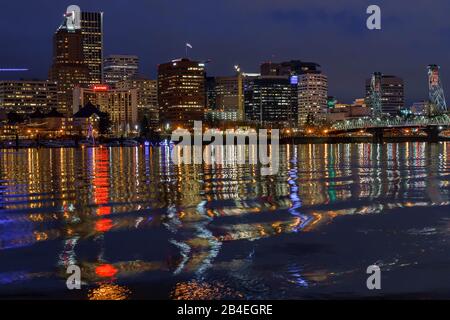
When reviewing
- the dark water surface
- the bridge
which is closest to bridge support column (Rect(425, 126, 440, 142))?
the bridge

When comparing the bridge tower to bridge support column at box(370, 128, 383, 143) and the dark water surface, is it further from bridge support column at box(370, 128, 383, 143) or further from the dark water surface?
the dark water surface

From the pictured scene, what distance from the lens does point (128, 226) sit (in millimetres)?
15086

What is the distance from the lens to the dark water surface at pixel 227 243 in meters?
9.34

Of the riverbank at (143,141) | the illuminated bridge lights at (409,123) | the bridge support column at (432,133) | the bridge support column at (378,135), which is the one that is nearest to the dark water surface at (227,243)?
the riverbank at (143,141)

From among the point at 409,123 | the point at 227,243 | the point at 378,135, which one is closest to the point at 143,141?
the point at 378,135

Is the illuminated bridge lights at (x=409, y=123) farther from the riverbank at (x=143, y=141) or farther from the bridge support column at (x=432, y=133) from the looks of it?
the riverbank at (x=143, y=141)

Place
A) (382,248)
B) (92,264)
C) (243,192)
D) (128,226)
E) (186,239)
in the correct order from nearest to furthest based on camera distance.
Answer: (92,264) < (382,248) < (186,239) < (128,226) < (243,192)

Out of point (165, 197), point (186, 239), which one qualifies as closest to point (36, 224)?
point (186, 239)

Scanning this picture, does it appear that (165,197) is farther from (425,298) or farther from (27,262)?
(425,298)

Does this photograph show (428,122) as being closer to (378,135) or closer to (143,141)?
(378,135)

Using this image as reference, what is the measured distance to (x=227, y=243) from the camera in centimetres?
1265

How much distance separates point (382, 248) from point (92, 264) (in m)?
5.33

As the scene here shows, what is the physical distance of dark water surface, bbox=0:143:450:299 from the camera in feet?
30.7
